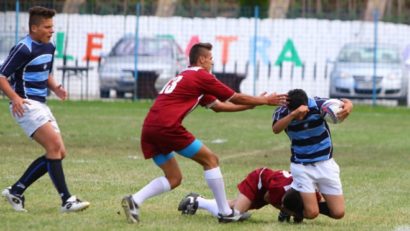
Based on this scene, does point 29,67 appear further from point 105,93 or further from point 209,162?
point 105,93

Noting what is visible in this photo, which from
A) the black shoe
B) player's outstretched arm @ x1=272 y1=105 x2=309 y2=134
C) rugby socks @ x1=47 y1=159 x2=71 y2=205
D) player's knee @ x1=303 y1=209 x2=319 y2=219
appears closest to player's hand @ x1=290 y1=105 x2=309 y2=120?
player's outstretched arm @ x1=272 y1=105 x2=309 y2=134

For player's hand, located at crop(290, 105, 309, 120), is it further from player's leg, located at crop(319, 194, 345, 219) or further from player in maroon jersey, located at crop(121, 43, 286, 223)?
player's leg, located at crop(319, 194, 345, 219)

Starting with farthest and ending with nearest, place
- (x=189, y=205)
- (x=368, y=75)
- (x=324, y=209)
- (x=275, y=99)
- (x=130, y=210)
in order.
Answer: (x=368, y=75) < (x=189, y=205) < (x=324, y=209) < (x=130, y=210) < (x=275, y=99)

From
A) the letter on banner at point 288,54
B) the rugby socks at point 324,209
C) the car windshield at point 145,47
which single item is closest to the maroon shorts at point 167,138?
the rugby socks at point 324,209

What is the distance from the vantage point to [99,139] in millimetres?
18797

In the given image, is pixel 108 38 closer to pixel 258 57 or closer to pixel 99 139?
pixel 258 57

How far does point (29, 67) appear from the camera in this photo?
1021 centimetres

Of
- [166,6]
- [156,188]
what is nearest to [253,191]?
[156,188]

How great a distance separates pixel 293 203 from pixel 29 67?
2553 mm

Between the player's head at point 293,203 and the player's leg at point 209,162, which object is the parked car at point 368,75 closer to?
the player's head at point 293,203

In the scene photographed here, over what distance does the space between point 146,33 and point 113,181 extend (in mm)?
17993

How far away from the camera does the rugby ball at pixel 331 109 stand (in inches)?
373

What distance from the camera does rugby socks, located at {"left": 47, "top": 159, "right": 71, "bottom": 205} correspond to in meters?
10.1

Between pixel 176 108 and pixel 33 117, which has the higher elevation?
pixel 176 108
